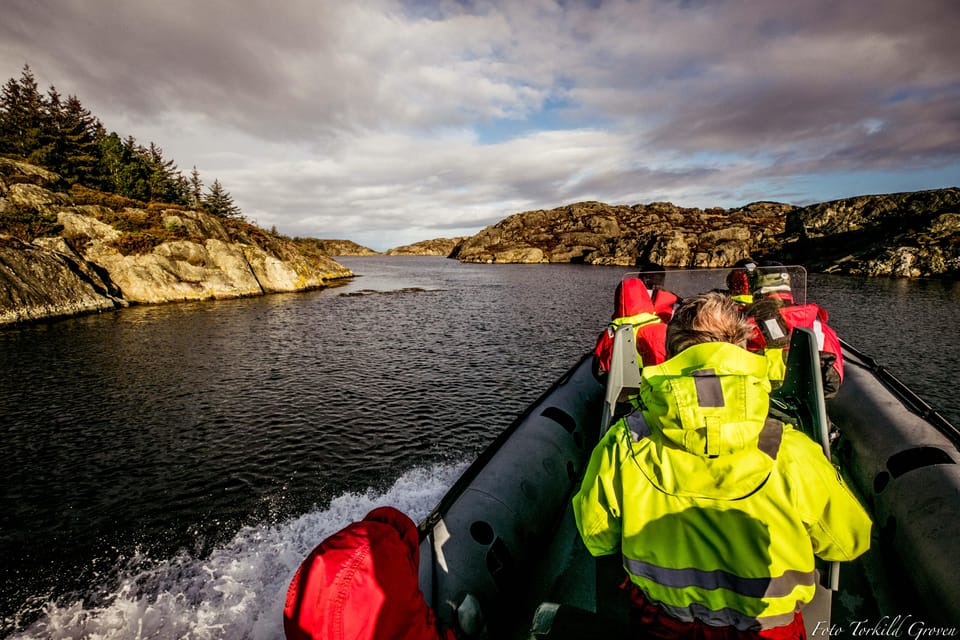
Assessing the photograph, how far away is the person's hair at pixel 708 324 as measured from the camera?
7.63 feet

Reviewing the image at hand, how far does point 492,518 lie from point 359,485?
4.81 metres

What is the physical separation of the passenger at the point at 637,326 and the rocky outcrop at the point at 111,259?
31953mm

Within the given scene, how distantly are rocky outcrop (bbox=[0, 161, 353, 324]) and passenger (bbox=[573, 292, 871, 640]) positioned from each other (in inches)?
1313

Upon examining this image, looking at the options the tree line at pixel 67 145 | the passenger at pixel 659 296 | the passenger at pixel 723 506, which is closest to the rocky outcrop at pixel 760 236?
the passenger at pixel 659 296

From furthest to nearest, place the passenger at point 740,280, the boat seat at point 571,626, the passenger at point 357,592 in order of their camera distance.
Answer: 1. the passenger at point 740,280
2. the boat seat at point 571,626
3. the passenger at point 357,592

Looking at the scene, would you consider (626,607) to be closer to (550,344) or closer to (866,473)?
(866,473)

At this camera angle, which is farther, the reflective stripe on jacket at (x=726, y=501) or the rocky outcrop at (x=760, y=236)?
the rocky outcrop at (x=760, y=236)

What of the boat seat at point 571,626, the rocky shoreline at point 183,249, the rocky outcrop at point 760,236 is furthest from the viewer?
the rocky outcrop at point 760,236

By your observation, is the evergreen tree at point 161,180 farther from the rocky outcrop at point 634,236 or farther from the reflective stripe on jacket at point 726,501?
the rocky outcrop at point 634,236

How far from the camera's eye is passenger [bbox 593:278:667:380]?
5684 mm

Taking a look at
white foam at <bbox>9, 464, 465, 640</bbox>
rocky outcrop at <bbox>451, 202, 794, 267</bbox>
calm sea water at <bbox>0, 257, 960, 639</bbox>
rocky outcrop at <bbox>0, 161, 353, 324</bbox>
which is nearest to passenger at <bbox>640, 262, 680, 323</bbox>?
calm sea water at <bbox>0, 257, 960, 639</bbox>

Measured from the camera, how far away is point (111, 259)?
103 ft

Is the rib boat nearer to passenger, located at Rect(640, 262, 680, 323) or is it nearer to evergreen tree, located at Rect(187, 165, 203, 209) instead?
passenger, located at Rect(640, 262, 680, 323)

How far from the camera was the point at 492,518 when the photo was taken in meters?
4.50
